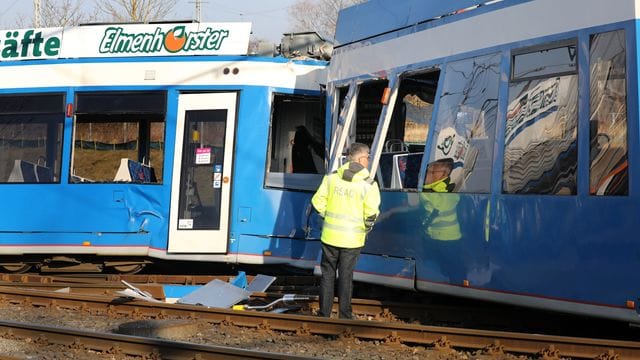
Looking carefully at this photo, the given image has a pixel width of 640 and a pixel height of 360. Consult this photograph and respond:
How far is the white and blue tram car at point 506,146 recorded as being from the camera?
663cm

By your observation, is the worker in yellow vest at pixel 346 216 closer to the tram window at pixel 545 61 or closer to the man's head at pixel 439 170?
the man's head at pixel 439 170

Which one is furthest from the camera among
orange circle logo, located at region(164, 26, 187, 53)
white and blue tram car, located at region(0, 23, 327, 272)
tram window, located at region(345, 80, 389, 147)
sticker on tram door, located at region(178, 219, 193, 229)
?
orange circle logo, located at region(164, 26, 187, 53)

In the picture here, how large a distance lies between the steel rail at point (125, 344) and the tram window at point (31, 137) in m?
4.87

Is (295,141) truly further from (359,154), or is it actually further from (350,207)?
(350,207)

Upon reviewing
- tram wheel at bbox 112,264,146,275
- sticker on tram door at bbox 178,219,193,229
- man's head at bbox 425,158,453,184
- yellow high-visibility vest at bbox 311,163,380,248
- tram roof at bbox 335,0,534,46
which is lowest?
tram wheel at bbox 112,264,146,275

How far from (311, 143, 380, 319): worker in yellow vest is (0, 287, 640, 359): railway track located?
1.95 feet

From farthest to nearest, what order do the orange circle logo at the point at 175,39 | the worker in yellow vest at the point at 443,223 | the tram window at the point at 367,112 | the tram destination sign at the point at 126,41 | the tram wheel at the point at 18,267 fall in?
the tram wheel at the point at 18,267 < the orange circle logo at the point at 175,39 < the tram destination sign at the point at 126,41 < the tram window at the point at 367,112 < the worker in yellow vest at the point at 443,223

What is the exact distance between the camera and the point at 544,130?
7.30 meters

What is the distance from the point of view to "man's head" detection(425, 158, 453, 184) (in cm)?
850

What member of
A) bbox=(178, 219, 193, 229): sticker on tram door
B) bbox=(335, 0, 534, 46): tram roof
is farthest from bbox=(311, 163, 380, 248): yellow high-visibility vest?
bbox=(178, 219, 193, 229): sticker on tram door

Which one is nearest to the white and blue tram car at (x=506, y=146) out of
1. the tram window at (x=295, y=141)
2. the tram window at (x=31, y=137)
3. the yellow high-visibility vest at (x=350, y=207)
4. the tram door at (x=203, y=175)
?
the yellow high-visibility vest at (x=350, y=207)

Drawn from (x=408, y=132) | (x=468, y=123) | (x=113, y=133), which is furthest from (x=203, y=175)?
(x=468, y=123)

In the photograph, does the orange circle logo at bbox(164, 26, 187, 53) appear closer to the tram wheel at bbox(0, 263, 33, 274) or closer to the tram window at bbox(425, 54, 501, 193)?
the tram wheel at bbox(0, 263, 33, 274)

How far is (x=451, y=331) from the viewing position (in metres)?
7.29
